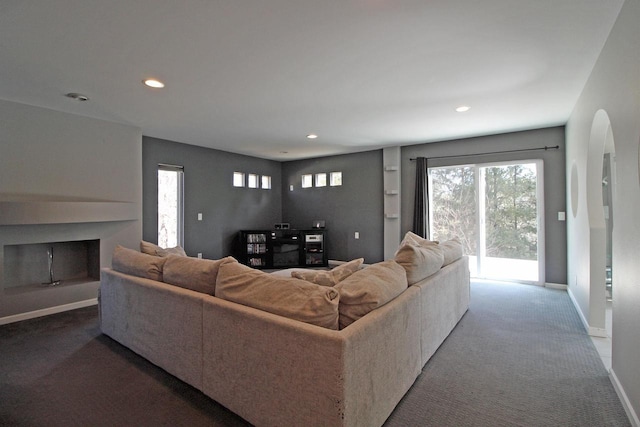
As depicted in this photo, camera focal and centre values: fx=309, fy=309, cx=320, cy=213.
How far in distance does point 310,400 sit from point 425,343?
4.16 feet

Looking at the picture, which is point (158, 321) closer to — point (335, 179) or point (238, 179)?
point (238, 179)

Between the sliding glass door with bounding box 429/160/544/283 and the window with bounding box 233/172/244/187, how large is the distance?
13.1ft

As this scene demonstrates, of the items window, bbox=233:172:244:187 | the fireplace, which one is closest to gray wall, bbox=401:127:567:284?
window, bbox=233:172:244:187

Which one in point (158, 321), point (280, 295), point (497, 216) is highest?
point (497, 216)

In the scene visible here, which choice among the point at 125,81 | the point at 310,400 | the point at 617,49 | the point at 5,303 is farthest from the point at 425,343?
the point at 5,303

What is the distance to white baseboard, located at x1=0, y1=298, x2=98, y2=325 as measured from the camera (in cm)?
346

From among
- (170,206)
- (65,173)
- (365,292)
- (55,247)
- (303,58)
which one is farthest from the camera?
(170,206)

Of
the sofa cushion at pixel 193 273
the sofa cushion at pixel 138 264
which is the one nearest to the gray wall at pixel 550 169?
the sofa cushion at pixel 193 273

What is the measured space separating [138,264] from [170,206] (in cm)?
313

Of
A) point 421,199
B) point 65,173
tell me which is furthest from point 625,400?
point 65,173

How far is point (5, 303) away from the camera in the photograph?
11.3ft

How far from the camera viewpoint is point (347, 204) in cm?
693

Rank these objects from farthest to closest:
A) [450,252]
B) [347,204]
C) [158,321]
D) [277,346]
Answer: [347,204] < [450,252] < [158,321] < [277,346]

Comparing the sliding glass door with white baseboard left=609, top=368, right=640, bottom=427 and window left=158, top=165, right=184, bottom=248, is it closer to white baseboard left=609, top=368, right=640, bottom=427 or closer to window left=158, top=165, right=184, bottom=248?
white baseboard left=609, top=368, right=640, bottom=427
